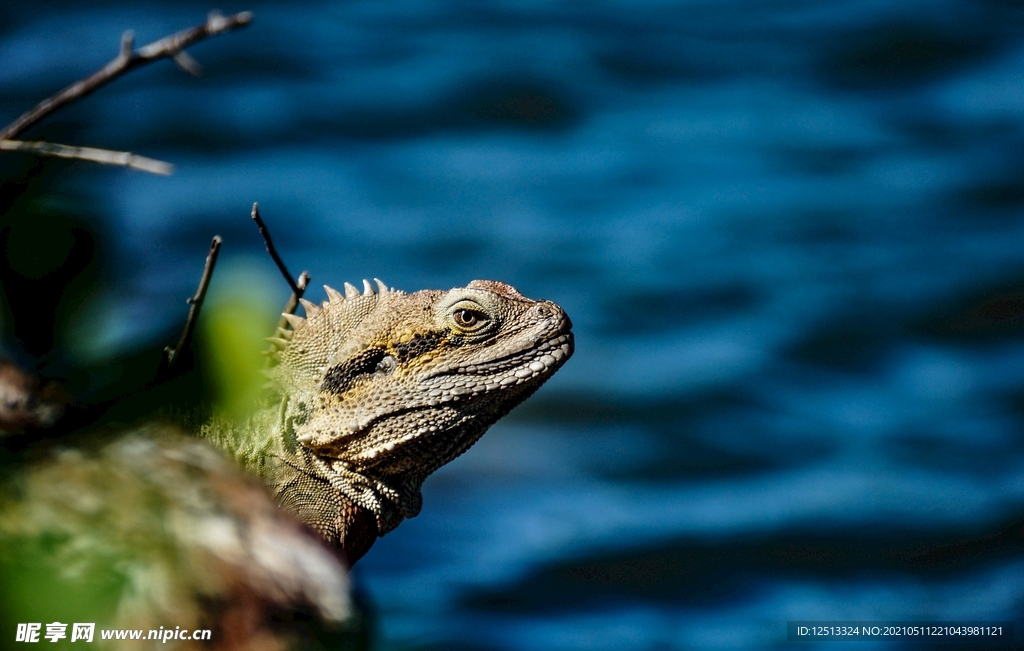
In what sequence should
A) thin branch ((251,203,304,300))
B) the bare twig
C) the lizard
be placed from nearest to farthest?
the bare twig, thin branch ((251,203,304,300)), the lizard

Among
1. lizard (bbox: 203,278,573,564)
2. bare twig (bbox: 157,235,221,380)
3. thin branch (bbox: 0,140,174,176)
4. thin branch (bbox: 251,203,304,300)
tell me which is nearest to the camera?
thin branch (bbox: 0,140,174,176)

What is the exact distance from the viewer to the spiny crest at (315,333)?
367cm

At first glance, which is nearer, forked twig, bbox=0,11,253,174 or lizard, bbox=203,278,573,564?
forked twig, bbox=0,11,253,174

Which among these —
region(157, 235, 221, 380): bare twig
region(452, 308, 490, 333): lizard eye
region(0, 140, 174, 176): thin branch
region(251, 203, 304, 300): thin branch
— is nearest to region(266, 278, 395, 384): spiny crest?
region(452, 308, 490, 333): lizard eye

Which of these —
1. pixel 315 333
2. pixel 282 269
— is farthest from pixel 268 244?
pixel 315 333

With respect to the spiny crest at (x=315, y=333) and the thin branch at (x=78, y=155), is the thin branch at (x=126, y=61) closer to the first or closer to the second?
the thin branch at (x=78, y=155)

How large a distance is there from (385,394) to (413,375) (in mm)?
113

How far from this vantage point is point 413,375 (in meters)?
3.63

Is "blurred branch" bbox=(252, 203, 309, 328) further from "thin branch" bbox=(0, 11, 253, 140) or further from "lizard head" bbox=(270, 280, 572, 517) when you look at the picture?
"thin branch" bbox=(0, 11, 253, 140)

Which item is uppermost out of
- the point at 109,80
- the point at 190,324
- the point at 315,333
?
the point at 315,333

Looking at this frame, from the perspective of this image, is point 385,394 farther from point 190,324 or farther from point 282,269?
point 190,324

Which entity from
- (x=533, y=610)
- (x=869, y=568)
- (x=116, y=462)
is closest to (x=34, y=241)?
(x=116, y=462)

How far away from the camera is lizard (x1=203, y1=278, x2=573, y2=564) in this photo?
3.58m

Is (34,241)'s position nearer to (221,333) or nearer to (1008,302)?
(221,333)
